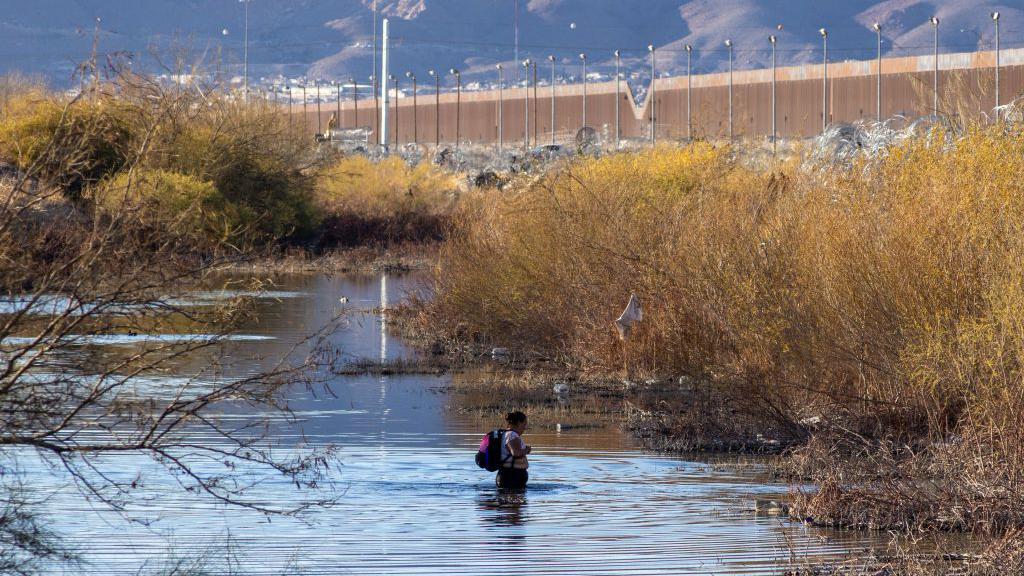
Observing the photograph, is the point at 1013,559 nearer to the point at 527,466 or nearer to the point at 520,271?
the point at 527,466

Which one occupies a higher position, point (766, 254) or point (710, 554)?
point (766, 254)

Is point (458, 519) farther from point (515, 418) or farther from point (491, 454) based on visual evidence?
point (515, 418)

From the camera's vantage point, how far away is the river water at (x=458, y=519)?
10.1 metres

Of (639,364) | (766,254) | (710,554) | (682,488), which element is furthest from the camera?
(639,364)

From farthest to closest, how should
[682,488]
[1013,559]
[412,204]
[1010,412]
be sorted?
[412,204]
[682,488]
[1010,412]
[1013,559]

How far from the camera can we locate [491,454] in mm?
12859

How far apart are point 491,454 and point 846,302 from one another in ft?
11.7

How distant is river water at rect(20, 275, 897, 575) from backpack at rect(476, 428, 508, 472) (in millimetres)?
225

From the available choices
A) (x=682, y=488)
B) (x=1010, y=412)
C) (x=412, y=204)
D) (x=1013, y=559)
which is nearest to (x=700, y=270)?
(x=682, y=488)

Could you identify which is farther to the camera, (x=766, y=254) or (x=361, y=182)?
(x=361, y=182)

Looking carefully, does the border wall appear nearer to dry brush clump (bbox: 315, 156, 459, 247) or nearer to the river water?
dry brush clump (bbox: 315, 156, 459, 247)

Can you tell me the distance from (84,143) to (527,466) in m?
5.58

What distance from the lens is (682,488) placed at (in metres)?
12.8

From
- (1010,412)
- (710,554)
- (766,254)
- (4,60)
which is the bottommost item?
(710,554)
